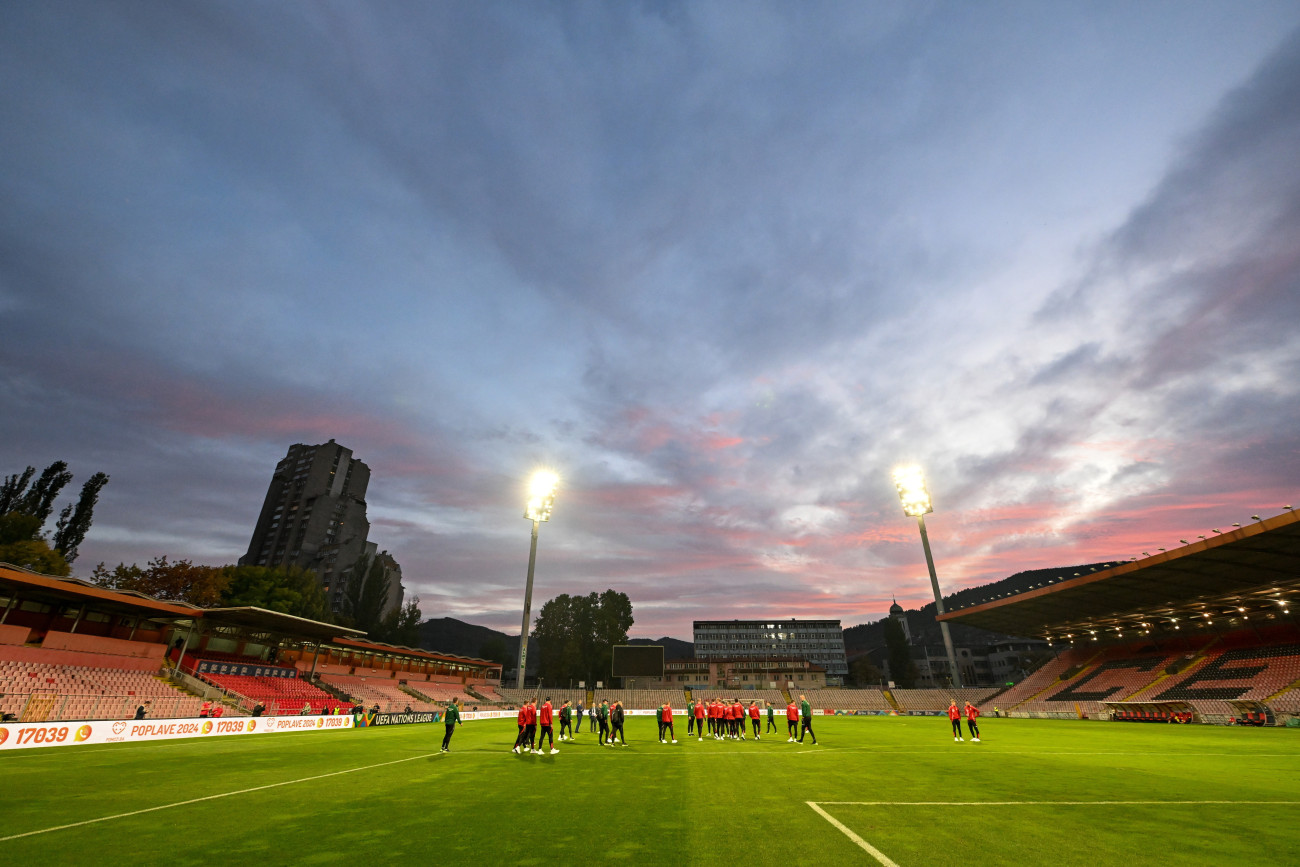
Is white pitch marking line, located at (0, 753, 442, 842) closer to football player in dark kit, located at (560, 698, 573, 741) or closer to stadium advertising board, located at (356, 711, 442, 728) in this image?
football player in dark kit, located at (560, 698, 573, 741)

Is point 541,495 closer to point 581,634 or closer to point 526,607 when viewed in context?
point 526,607

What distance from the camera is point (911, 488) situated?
208 ft

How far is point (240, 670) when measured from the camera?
4341cm

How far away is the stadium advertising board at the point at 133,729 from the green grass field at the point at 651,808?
57.1 inches

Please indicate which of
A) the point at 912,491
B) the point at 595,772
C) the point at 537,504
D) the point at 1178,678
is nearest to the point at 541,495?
the point at 537,504

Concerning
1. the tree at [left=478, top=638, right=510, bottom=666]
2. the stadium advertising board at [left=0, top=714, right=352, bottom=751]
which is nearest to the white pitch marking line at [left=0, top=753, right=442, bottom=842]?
the stadium advertising board at [left=0, top=714, right=352, bottom=751]

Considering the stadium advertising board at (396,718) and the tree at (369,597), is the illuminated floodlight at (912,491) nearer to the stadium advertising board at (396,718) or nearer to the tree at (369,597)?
the stadium advertising board at (396,718)

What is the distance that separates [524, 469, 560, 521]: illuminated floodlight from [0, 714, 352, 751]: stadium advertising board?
28.2m

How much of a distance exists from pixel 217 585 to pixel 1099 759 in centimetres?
8165

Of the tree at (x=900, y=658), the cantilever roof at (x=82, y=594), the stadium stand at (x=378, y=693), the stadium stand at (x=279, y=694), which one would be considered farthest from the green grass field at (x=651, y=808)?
the tree at (x=900, y=658)

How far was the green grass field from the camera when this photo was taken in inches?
293

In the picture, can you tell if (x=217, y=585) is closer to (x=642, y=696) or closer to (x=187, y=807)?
(x=642, y=696)

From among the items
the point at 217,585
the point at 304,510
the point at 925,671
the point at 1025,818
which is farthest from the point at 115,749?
the point at 925,671

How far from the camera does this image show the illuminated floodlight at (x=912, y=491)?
202 feet
